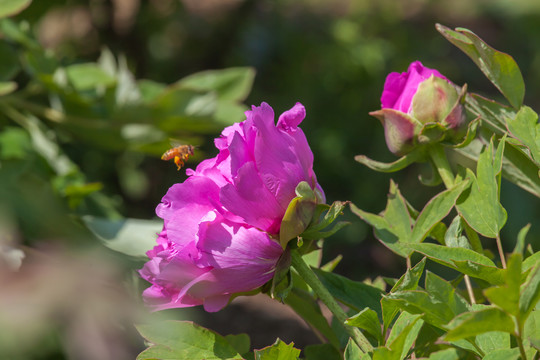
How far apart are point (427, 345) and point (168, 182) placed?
1.21 m

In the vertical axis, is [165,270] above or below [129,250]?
above

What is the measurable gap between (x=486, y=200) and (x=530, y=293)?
0.09 m

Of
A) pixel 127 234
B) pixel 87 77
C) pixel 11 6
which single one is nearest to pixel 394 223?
pixel 127 234

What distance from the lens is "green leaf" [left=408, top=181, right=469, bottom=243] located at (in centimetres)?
34

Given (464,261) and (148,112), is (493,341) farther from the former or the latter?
(148,112)

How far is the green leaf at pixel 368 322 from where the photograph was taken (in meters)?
0.29

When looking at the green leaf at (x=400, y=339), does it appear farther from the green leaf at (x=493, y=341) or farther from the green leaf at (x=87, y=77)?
the green leaf at (x=87, y=77)

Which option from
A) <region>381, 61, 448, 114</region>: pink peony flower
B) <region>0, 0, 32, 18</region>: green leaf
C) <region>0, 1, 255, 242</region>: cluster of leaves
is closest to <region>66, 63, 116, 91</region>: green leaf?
<region>0, 1, 255, 242</region>: cluster of leaves

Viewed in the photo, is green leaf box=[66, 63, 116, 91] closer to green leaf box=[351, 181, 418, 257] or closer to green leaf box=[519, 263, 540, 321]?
green leaf box=[351, 181, 418, 257]

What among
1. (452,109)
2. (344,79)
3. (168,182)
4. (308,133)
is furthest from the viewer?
(344,79)

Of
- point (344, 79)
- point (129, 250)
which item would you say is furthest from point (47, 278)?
point (344, 79)

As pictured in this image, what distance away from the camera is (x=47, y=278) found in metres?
0.38

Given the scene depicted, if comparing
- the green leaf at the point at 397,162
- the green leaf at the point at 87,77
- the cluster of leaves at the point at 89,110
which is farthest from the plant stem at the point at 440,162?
the green leaf at the point at 87,77

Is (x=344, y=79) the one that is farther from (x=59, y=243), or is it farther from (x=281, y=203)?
(x=281, y=203)
